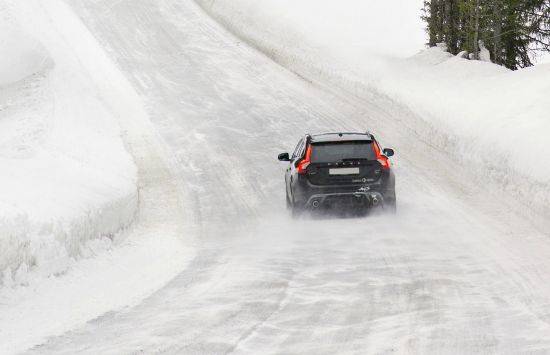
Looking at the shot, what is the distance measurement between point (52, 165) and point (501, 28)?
28062mm

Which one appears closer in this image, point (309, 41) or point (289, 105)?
point (289, 105)

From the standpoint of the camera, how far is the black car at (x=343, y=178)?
13.7 metres

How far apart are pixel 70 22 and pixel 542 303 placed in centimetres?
3143

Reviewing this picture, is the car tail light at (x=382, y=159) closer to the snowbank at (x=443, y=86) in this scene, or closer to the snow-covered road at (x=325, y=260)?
the snow-covered road at (x=325, y=260)

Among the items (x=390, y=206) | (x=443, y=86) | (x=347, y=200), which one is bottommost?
(x=390, y=206)

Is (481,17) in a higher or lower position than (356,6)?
lower

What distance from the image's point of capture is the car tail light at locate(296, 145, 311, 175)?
1386 cm

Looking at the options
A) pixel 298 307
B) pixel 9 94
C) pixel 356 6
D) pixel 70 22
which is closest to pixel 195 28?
pixel 70 22

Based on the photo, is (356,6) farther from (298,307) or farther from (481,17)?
(298,307)

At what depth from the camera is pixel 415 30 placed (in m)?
79.8

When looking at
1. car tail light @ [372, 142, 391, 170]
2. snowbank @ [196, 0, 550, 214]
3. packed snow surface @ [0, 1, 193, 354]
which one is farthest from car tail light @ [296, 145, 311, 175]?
snowbank @ [196, 0, 550, 214]

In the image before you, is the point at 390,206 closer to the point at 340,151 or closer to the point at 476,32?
the point at 340,151

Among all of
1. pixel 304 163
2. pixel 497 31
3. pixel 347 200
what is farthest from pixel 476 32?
pixel 347 200

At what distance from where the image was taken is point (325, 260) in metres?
10.3
